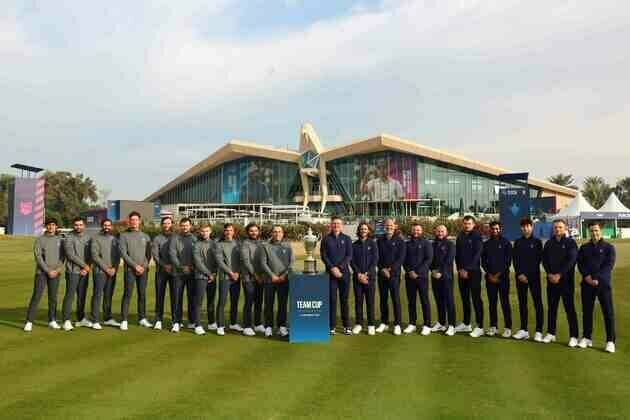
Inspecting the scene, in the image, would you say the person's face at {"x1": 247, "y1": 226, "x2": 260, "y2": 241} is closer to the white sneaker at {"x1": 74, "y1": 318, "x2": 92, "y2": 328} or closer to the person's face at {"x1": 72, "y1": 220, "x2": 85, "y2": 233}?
the person's face at {"x1": 72, "y1": 220, "x2": 85, "y2": 233}

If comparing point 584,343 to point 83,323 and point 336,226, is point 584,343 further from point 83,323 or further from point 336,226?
point 83,323

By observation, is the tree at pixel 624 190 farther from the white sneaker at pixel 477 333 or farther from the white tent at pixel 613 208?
the white sneaker at pixel 477 333

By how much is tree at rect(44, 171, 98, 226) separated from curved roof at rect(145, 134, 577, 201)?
1599cm

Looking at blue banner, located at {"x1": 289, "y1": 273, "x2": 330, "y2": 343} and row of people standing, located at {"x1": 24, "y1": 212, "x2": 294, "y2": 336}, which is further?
row of people standing, located at {"x1": 24, "y1": 212, "x2": 294, "y2": 336}

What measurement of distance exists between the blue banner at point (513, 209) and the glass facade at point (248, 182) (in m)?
52.3

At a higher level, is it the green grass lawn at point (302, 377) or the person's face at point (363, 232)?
the person's face at point (363, 232)

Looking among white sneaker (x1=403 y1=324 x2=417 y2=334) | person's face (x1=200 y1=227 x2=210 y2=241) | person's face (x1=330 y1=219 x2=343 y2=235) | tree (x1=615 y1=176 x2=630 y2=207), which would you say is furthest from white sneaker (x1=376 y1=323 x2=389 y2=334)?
tree (x1=615 y1=176 x2=630 y2=207)

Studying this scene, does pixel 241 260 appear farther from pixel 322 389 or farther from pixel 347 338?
pixel 322 389

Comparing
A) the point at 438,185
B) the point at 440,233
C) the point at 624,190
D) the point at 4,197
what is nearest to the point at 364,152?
the point at 438,185

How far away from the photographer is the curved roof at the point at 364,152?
64.1 metres

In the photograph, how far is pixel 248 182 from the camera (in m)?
76.7

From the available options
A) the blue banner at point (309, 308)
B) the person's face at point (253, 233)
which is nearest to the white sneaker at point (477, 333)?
the blue banner at point (309, 308)

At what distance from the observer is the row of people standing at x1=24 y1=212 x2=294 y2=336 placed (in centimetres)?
874

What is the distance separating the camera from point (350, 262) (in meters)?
8.88
